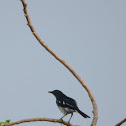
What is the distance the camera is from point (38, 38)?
201 inches

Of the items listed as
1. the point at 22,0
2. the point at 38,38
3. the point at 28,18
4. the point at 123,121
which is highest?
the point at 22,0

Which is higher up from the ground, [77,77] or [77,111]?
[77,77]

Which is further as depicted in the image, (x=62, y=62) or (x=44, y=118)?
(x=44, y=118)

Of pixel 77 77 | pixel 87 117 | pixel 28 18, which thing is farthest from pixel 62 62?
pixel 87 117

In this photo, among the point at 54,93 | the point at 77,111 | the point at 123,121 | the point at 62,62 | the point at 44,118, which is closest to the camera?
the point at 123,121

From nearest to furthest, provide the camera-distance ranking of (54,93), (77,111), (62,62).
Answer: (62,62) < (77,111) < (54,93)

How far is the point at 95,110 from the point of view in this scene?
16.3 ft

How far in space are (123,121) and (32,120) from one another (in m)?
1.66

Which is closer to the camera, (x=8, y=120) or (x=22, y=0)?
(x=22, y=0)

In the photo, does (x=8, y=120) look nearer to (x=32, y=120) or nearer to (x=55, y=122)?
(x=32, y=120)

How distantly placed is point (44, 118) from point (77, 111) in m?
2.82

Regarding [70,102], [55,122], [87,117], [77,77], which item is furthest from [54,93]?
[77,77]

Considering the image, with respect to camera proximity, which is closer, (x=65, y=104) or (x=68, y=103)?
(x=68, y=103)

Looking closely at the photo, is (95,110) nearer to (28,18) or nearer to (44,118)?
(44,118)
